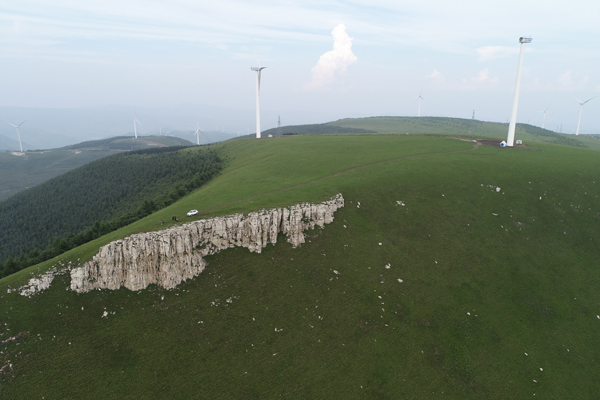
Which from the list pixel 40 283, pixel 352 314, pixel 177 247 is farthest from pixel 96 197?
pixel 352 314

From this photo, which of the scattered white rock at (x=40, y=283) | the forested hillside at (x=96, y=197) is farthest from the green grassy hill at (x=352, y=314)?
the forested hillside at (x=96, y=197)

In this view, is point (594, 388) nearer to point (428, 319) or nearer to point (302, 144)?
point (428, 319)

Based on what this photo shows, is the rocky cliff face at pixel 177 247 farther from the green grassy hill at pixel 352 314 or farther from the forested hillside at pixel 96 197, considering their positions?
the forested hillside at pixel 96 197

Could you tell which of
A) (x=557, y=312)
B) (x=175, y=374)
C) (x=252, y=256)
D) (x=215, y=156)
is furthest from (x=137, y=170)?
(x=557, y=312)

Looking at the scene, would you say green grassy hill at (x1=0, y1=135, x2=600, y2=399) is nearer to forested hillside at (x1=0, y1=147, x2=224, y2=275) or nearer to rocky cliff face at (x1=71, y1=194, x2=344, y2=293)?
rocky cliff face at (x1=71, y1=194, x2=344, y2=293)

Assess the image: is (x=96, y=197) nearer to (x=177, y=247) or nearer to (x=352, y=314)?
(x=177, y=247)
